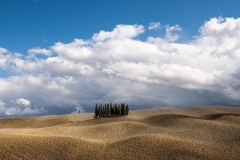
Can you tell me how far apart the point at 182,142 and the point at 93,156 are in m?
9.59

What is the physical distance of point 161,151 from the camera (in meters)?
25.2

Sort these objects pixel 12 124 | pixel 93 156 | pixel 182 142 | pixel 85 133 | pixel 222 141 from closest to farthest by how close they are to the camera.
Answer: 1. pixel 93 156
2. pixel 182 142
3. pixel 222 141
4. pixel 85 133
5. pixel 12 124

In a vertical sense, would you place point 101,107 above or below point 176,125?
above

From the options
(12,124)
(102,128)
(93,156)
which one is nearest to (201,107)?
(102,128)

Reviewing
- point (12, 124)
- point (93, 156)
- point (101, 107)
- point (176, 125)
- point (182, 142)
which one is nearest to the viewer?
point (93, 156)

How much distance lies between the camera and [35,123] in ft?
181

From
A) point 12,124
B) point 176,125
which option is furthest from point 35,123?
point 176,125

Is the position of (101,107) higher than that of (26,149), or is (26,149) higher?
(101,107)

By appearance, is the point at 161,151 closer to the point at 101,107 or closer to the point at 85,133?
the point at 85,133

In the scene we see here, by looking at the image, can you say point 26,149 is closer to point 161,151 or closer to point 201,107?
point 161,151

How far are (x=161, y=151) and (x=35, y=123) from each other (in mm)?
37126

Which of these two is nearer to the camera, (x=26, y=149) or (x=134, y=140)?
(x=26, y=149)

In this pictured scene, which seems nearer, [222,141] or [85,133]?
[222,141]

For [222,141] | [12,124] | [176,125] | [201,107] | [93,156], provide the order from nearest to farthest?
[93,156] → [222,141] → [176,125] → [12,124] → [201,107]
